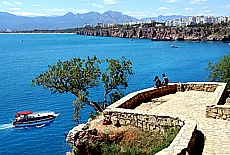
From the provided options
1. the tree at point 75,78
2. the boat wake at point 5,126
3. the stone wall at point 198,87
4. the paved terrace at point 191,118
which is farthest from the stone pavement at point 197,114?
the boat wake at point 5,126

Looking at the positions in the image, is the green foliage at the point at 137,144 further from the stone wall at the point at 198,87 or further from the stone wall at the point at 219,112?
the stone wall at the point at 198,87

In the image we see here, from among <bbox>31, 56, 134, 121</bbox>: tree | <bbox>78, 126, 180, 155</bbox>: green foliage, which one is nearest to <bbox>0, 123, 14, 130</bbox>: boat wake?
<bbox>31, 56, 134, 121</bbox>: tree

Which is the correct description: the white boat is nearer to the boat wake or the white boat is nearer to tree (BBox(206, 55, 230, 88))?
the boat wake

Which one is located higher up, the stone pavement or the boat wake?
the stone pavement

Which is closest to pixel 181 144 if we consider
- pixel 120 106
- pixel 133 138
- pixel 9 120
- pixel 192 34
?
pixel 133 138

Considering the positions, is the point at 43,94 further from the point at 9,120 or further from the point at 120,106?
the point at 120,106

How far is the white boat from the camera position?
32.7 metres

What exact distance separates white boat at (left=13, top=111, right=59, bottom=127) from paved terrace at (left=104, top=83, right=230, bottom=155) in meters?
19.4

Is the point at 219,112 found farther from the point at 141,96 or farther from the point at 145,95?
the point at 145,95

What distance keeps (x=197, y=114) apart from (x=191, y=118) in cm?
70

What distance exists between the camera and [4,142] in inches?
1138

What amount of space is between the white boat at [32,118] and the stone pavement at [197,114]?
19.5 m

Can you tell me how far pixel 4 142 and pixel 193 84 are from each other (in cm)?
1911

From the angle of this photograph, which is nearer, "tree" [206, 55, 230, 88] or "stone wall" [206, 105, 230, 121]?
"stone wall" [206, 105, 230, 121]
